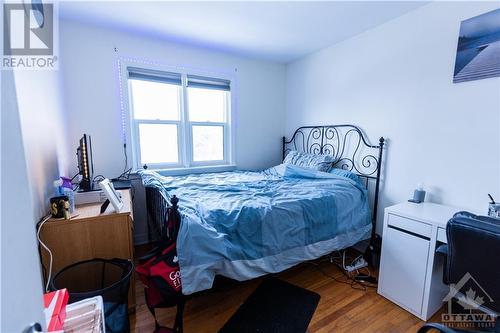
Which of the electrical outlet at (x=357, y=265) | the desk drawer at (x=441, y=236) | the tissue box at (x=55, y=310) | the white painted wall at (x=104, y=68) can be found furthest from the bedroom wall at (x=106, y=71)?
the desk drawer at (x=441, y=236)

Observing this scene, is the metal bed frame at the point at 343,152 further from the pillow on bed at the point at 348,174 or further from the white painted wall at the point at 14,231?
the white painted wall at the point at 14,231

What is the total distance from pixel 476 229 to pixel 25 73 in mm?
2401

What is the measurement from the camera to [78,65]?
7.85ft

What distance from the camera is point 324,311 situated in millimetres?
1684

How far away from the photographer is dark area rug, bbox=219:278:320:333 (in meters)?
1.54

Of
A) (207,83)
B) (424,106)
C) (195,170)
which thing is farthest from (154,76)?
(424,106)

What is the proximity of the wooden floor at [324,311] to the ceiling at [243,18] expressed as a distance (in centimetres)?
243

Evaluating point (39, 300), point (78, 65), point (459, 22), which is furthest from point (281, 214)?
point (78, 65)

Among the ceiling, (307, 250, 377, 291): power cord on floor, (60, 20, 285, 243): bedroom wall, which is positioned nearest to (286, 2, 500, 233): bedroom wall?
the ceiling

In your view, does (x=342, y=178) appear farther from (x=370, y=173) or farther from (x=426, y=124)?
(x=426, y=124)

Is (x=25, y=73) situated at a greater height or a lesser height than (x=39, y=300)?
greater

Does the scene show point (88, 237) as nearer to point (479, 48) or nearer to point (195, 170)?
point (195, 170)

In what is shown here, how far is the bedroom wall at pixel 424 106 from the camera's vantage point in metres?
1.70

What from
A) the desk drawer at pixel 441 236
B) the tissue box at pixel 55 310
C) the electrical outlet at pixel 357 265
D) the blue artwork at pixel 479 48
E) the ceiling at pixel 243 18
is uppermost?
the ceiling at pixel 243 18
